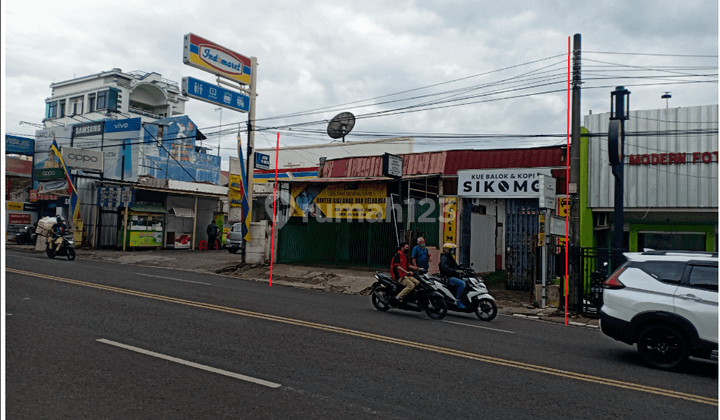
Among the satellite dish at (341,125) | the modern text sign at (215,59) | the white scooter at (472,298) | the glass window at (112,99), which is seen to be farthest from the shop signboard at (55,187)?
the glass window at (112,99)

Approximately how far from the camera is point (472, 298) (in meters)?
11.9

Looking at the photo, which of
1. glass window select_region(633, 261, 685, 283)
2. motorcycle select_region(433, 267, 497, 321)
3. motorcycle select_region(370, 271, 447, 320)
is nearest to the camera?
glass window select_region(633, 261, 685, 283)

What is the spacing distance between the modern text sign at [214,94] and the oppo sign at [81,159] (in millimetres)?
14850

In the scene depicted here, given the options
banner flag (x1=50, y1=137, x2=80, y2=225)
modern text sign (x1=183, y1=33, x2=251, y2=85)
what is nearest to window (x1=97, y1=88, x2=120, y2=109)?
banner flag (x1=50, y1=137, x2=80, y2=225)

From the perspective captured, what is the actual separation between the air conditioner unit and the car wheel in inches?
499

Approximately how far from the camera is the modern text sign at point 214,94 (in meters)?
18.9

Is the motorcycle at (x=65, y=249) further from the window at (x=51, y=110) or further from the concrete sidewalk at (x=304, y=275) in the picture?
the window at (x=51, y=110)

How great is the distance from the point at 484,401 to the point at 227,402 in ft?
8.42

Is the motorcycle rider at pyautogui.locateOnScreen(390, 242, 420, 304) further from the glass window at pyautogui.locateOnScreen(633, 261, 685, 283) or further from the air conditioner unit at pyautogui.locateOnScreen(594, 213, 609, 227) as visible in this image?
the air conditioner unit at pyautogui.locateOnScreen(594, 213, 609, 227)

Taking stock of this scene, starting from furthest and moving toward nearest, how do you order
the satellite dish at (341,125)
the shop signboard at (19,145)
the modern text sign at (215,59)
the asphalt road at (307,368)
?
the shop signboard at (19,145) < the satellite dish at (341,125) < the modern text sign at (215,59) < the asphalt road at (307,368)

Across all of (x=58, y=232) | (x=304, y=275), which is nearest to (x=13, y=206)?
(x=58, y=232)

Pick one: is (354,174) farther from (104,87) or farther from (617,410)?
(104,87)

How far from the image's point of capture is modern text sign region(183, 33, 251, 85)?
63.2 feet

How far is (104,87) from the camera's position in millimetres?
62000
